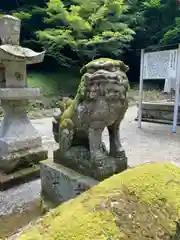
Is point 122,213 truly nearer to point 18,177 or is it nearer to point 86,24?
point 18,177

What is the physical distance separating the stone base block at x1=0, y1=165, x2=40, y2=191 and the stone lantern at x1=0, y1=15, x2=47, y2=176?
7 centimetres

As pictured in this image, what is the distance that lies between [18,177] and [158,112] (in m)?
4.09

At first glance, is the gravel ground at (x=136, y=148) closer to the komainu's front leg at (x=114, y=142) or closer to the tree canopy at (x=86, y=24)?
the komainu's front leg at (x=114, y=142)

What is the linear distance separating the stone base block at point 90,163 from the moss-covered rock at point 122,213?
0.79 meters

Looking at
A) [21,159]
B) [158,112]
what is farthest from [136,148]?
[158,112]

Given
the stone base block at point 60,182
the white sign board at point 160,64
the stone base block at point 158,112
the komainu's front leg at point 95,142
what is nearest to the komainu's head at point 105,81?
the komainu's front leg at point 95,142

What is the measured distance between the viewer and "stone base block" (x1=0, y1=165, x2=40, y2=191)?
7.52 ft

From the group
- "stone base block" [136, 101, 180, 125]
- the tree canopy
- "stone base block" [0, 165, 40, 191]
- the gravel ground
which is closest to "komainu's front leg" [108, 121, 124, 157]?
the gravel ground

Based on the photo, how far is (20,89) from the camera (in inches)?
100.0

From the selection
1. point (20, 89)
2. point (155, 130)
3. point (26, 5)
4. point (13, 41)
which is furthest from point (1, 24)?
point (26, 5)

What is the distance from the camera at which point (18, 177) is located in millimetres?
2391

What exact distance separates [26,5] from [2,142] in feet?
32.3

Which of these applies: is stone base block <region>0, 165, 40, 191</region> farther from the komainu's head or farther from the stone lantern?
the komainu's head

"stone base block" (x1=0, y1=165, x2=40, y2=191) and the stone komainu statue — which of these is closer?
the stone komainu statue
